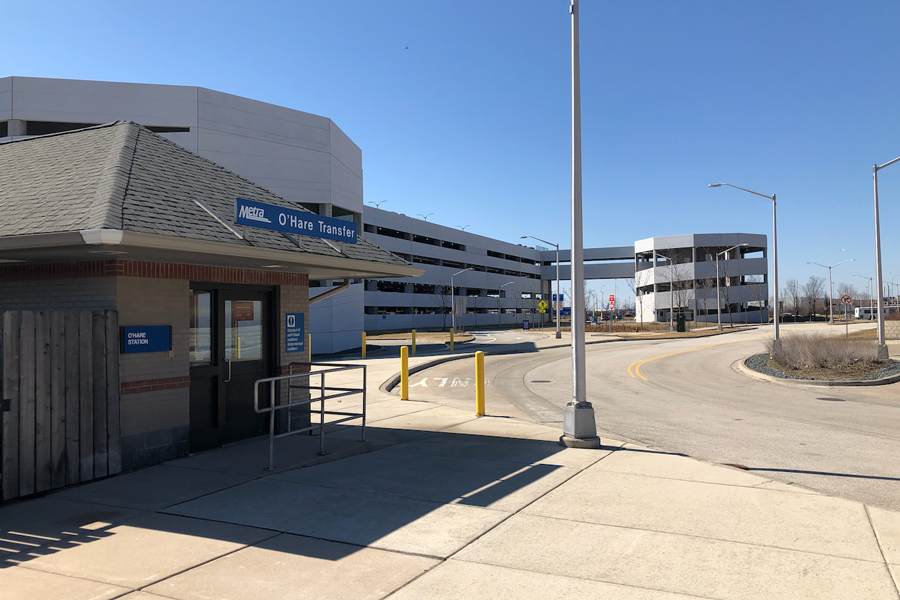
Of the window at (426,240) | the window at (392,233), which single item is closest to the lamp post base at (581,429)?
the window at (392,233)

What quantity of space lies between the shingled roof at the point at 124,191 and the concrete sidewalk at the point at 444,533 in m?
2.94

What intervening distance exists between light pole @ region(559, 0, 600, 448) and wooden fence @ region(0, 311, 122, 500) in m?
6.27

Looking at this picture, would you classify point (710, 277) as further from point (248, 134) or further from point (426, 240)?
point (248, 134)

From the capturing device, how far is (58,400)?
7215mm

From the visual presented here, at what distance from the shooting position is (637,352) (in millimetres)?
34844

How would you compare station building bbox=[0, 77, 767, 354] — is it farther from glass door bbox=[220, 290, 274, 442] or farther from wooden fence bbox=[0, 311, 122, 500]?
wooden fence bbox=[0, 311, 122, 500]

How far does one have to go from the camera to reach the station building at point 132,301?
22.7 feet

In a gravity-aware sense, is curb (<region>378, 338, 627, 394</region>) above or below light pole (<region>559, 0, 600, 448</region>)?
below

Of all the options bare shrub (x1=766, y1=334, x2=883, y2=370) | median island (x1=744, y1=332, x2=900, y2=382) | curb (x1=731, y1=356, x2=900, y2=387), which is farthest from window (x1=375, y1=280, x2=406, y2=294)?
curb (x1=731, y1=356, x2=900, y2=387)

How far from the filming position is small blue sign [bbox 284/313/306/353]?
1062 cm

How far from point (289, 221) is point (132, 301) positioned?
2.25m

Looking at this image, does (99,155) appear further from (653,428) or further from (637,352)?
(637,352)

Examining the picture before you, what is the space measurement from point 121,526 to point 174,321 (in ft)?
11.0

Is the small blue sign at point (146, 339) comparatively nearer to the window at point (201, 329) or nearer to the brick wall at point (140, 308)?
the brick wall at point (140, 308)
